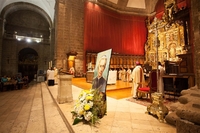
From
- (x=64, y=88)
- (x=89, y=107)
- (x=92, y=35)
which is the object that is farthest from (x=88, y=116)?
(x=92, y=35)

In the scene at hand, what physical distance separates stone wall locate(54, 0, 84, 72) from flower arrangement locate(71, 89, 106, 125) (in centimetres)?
851

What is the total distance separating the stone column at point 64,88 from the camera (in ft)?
10.4

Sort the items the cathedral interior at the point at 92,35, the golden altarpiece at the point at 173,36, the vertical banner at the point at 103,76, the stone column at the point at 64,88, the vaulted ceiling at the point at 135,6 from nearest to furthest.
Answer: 1. the vertical banner at the point at 103,76
2. the stone column at the point at 64,88
3. the golden altarpiece at the point at 173,36
4. the cathedral interior at the point at 92,35
5. the vaulted ceiling at the point at 135,6

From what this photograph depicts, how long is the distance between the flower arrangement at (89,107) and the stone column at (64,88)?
1.42m

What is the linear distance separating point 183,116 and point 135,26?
1461 cm

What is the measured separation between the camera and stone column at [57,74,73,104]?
10.4 feet

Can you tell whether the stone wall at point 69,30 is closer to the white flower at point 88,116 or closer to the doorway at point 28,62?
the white flower at point 88,116

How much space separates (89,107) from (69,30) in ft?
33.3

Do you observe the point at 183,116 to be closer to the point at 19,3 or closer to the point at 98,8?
the point at 98,8

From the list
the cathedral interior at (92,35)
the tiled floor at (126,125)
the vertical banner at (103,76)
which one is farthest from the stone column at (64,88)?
the cathedral interior at (92,35)

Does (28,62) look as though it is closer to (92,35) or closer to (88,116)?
(92,35)

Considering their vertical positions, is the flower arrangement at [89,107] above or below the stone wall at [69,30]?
below

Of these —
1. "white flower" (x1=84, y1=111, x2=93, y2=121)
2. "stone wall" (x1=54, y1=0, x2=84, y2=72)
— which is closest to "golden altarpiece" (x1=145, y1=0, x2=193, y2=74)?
"white flower" (x1=84, y1=111, x2=93, y2=121)

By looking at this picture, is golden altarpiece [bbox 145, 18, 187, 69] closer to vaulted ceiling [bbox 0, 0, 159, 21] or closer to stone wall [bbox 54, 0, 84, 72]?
vaulted ceiling [bbox 0, 0, 159, 21]
